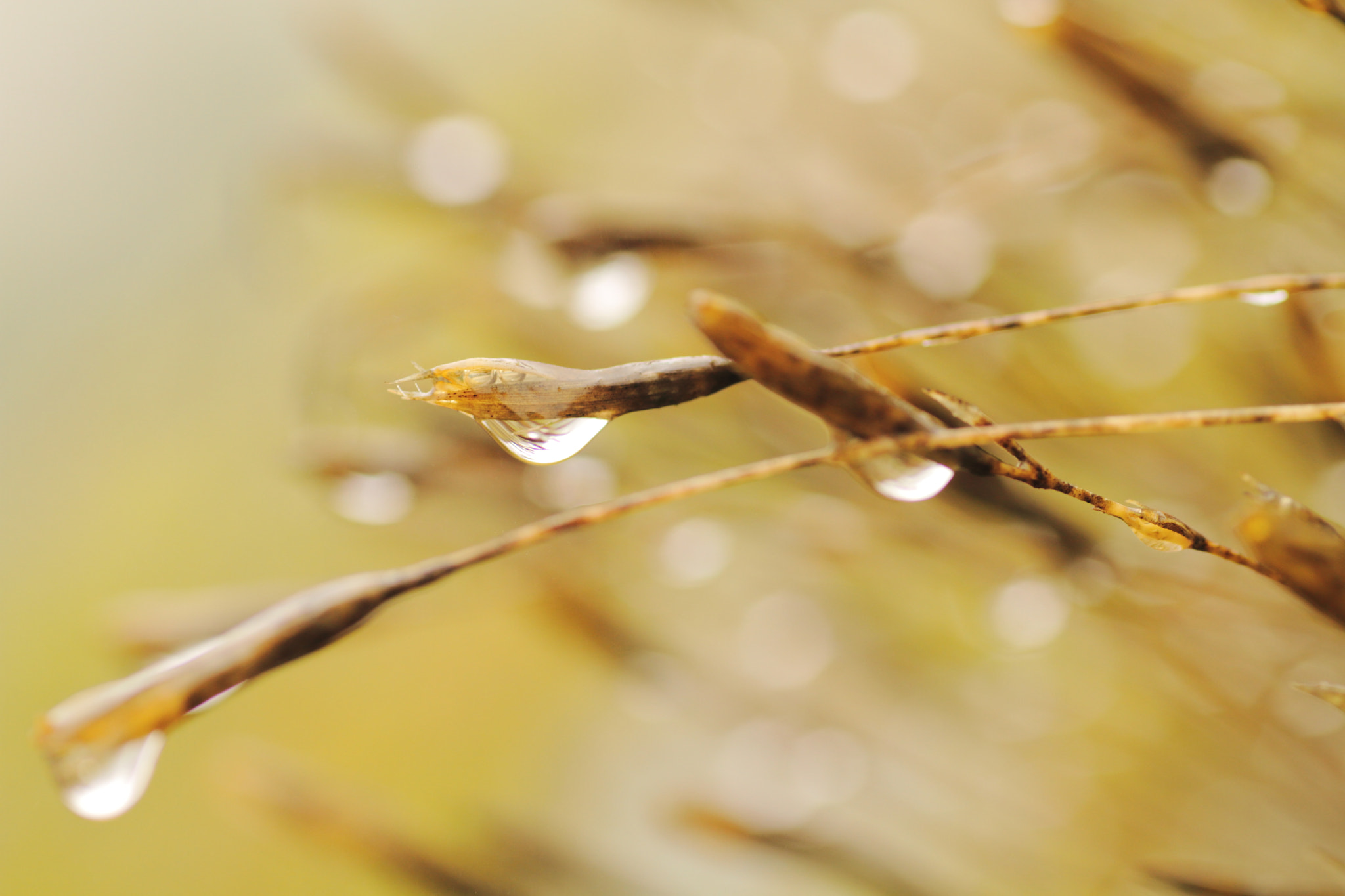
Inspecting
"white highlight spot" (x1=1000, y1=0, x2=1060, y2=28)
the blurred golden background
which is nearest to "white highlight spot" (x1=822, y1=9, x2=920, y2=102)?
the blurred golden background

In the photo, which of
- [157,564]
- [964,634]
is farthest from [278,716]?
[964,634]

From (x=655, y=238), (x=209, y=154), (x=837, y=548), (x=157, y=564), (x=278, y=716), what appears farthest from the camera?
(x=209, y=154)

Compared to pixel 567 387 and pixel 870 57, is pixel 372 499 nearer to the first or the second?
pixel 567 387

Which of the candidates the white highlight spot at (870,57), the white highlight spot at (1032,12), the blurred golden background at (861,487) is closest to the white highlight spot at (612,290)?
the blurred golden background at (861,487)

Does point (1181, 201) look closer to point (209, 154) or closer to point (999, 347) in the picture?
point (999, 347)

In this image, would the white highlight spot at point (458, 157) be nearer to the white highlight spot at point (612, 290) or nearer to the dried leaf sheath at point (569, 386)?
the white highlight spot at point (612, 290)

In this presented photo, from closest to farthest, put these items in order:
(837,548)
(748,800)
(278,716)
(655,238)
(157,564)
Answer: (655,238), (837,548), (748,800), (278,716), (157,564)

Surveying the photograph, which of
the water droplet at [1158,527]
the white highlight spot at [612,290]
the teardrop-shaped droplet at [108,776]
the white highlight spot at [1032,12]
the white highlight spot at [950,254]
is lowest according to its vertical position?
the teardrop-shaped droplet at [108,776]

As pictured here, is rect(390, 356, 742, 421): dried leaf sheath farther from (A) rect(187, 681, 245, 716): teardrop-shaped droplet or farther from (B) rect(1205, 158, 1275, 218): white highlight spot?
(B) rect(1205, 158, 1275, 218): white highlight spot
